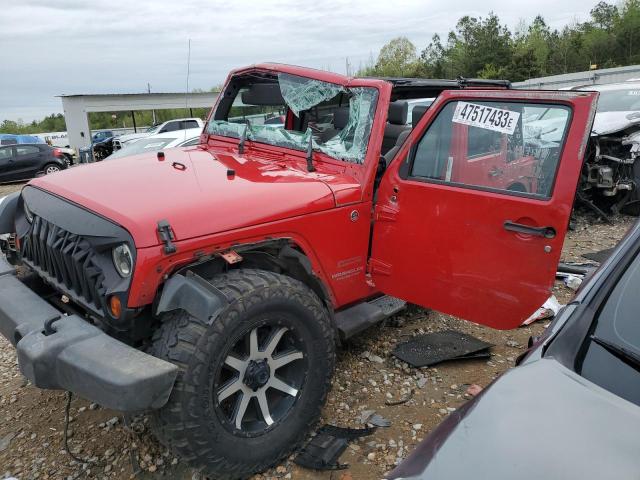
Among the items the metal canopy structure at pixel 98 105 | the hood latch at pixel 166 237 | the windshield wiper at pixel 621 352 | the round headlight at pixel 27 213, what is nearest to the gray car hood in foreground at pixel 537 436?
the windshield wiper at pixel 621 352

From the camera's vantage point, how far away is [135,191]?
265cm

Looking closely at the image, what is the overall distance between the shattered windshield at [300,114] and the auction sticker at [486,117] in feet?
1.85

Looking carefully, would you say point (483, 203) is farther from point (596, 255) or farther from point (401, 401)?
point (596, 255)

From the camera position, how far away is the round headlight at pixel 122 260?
2.32 meters

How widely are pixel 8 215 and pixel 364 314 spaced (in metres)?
2.45

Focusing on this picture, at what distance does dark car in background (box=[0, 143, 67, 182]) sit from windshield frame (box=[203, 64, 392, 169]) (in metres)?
15.2

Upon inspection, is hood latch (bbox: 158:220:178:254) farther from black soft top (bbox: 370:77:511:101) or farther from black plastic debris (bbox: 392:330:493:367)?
black plastic debris (bbox: 392:330:493:367)

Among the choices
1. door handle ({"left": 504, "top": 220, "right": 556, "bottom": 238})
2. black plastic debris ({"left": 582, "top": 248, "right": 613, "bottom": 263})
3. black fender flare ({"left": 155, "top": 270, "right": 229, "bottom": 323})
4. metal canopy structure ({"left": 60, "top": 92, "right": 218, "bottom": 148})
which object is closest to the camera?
black fender flare ({"left": 155, "top": 270, "right": 229, "bottom": 323})

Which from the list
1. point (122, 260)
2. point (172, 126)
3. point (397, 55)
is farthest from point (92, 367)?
point (397, 55)

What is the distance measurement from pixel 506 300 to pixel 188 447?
1857mm

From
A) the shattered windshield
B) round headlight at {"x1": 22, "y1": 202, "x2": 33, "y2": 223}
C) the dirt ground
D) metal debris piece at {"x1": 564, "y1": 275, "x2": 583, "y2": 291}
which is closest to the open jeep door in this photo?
the shattered windshield

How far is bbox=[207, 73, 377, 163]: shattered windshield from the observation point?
3.29 m

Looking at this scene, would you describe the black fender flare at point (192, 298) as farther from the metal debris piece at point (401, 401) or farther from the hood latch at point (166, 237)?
the metal debris piece at point (401, 401)

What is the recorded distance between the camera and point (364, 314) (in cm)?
326
